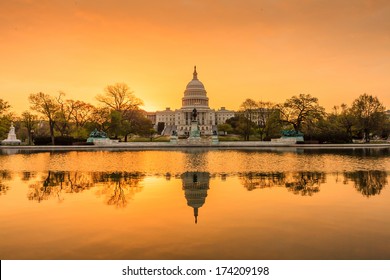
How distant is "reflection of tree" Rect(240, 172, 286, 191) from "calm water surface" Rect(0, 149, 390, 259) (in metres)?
0.05

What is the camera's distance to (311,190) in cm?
1562

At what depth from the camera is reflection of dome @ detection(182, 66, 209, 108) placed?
154125mm

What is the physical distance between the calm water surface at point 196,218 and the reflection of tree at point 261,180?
1.9 inches

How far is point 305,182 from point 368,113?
183 ft

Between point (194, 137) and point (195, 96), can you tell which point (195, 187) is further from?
point (195, 96)

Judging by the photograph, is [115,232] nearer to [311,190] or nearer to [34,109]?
[311,190]

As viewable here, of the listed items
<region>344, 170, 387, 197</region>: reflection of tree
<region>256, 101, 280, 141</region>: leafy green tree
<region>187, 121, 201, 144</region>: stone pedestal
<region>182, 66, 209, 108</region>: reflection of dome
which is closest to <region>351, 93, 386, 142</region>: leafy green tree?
<region>256, 101, 280, 141</region>: leafy green tree

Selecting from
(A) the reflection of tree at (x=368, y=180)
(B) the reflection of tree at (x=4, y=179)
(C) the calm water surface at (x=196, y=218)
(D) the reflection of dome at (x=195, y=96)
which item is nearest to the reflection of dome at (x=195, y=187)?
(C) the calm water surface at (x=196, y=218)

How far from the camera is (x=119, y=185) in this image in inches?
678

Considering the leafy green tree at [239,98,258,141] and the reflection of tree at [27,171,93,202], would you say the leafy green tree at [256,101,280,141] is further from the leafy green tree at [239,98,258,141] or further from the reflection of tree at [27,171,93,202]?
the reflection of tree at [27,171,93,202]

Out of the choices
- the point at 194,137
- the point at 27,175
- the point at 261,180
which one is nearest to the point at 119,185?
the point at 261,180

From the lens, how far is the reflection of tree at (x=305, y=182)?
614 inches
